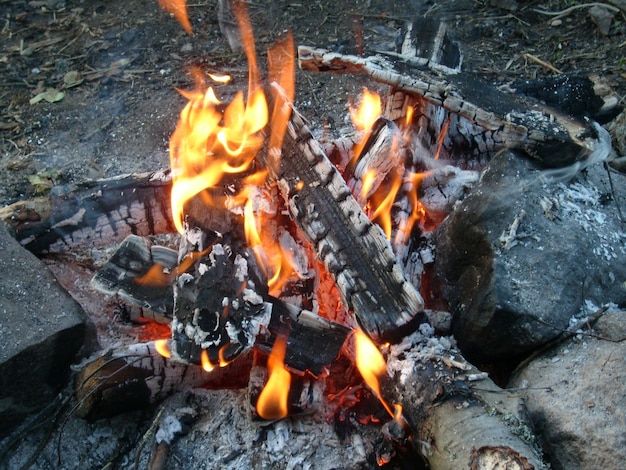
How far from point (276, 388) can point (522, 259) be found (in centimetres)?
118

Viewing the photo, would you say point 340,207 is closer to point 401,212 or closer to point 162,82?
point 401,212

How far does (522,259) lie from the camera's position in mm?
2465

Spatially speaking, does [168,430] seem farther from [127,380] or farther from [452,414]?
[452,414]

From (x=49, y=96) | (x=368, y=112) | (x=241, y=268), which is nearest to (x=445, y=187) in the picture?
(x=368, y=112)

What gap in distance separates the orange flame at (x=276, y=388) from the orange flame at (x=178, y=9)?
3850 mm

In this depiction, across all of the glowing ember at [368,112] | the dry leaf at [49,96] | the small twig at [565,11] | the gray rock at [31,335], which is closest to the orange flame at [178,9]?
the dry leaf at [49,96]

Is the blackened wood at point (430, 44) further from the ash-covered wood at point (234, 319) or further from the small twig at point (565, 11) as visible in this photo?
the small twig at point (565, 11)

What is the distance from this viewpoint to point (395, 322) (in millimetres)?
2504

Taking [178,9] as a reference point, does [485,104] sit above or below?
above

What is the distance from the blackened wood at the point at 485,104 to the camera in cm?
279

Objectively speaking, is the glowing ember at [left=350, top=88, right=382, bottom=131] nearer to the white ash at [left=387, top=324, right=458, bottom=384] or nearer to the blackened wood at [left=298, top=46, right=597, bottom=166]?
the blackened wood at [left=298, top=46, right=597, bottom=166]

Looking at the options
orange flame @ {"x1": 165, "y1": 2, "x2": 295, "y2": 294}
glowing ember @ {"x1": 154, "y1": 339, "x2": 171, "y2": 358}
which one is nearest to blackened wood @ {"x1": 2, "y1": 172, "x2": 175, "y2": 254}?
orange flame @ {"x1": 165, "y1": 2, "x2": 295, "y2": 294}

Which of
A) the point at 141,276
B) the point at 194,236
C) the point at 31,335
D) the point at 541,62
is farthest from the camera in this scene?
the point at 541,62

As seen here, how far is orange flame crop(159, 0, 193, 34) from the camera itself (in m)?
5.54
